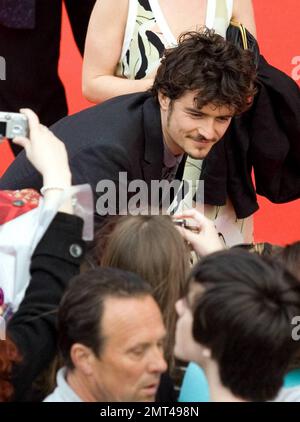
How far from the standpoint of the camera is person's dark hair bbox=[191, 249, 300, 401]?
223 cm

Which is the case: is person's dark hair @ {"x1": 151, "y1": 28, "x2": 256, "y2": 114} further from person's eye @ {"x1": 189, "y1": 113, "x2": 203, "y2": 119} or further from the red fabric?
the red fabric

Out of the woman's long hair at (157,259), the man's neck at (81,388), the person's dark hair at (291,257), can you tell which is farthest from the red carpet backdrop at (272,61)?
the man's neck at (81,388)

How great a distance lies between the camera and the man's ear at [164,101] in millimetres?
3480

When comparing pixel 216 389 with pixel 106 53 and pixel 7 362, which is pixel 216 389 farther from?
pixel 106 53

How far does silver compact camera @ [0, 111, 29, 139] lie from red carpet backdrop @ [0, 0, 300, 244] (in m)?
2.25

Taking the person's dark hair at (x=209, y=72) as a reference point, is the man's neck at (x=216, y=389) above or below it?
below

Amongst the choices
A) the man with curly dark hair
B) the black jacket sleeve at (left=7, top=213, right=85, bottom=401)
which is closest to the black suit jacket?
the man with curly dark hair

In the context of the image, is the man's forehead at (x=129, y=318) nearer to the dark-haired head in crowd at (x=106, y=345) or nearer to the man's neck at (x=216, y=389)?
the dark-haired head in crowd at (x=106, y=345)

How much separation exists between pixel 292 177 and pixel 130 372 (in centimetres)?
170

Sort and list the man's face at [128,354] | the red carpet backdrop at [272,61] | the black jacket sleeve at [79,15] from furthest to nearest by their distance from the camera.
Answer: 1. the red carpet backdrop at [272,61]
2. the black jacket sleeve at [79,15]
3. the man's face at [128,354]

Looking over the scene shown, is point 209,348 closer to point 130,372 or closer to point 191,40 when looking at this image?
point 130,372

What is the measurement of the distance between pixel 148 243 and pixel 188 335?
44 cm

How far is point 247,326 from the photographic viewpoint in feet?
7.30

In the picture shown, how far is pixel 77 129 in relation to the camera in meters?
3.38
